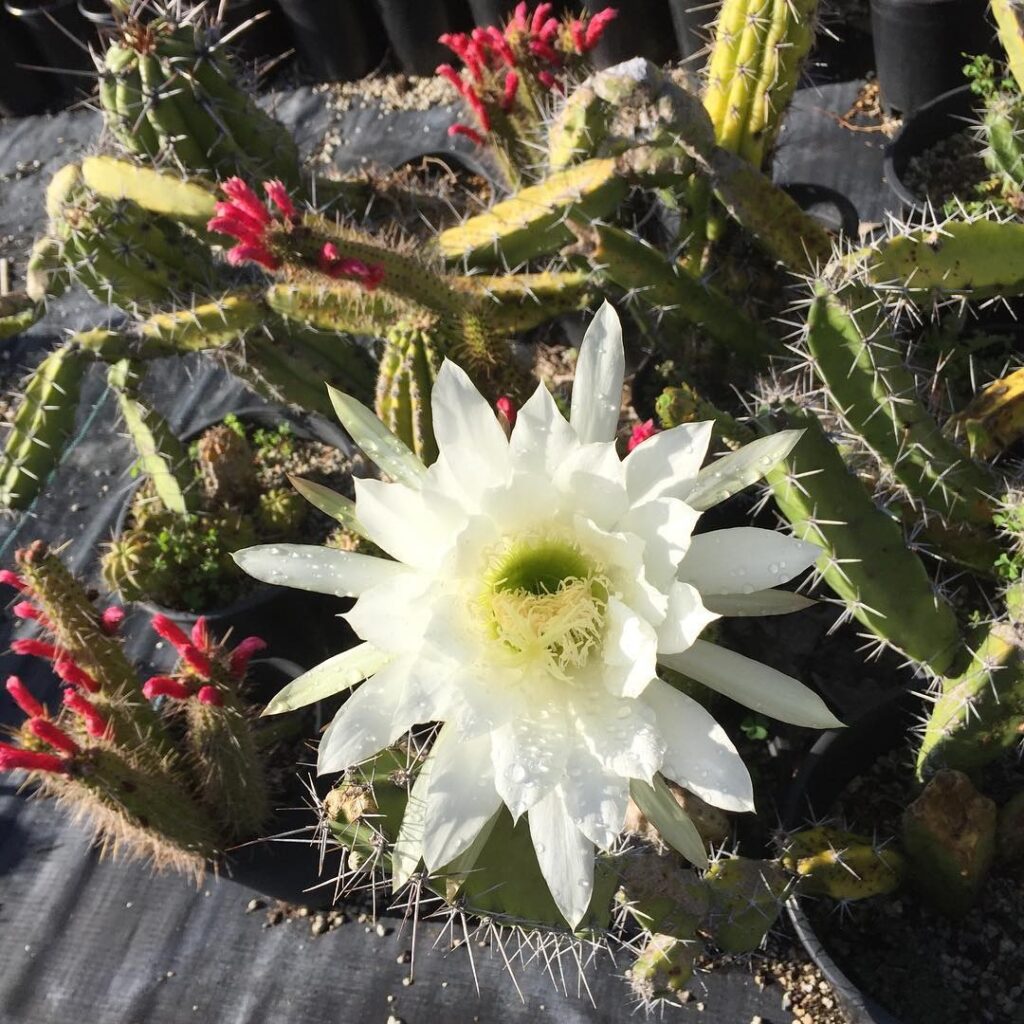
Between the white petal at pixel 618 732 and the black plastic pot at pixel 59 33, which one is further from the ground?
the black plastic pot at pixel 59 33

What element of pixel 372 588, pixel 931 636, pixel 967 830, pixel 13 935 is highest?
pixel 372 588

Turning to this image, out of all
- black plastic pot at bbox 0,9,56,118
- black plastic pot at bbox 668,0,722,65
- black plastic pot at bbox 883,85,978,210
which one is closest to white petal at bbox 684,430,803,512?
black plastic pot at bbox 883,85,978,210

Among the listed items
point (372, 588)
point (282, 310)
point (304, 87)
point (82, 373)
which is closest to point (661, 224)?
point (282, 310)

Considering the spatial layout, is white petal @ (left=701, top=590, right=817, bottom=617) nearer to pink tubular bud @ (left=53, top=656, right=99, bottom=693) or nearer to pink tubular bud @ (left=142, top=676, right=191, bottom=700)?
pink tubular bud @ (left=142, top=676, right=191, bottom=700)

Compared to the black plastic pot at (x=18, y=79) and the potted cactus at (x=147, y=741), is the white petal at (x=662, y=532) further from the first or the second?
the black plastic pot at (x=18, y=79)

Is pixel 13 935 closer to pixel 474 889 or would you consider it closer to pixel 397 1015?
pixel 397 1015

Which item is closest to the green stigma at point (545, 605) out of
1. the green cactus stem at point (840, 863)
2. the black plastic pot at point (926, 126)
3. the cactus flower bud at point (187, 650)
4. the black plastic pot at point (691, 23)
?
the green cactus stem at point (840, 863)
